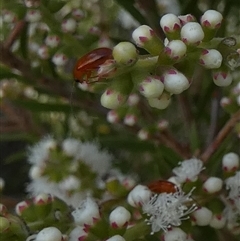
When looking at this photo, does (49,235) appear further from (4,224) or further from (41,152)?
(41,152)

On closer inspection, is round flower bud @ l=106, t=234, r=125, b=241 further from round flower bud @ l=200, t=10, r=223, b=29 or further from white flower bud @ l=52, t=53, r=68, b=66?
white flower bud @ l=52, t=53, r=68, b=66

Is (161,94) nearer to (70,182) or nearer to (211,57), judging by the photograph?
(211,57)

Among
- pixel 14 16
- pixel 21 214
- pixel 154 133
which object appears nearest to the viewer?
pixel 21 214

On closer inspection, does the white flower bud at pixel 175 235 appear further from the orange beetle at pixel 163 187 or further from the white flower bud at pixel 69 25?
the white flower bud at pixel 69 25

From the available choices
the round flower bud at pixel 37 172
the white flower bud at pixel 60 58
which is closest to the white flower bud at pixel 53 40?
the white flower bud at pixel 60 58

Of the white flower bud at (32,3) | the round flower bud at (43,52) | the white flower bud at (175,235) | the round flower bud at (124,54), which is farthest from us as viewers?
the round flower bud at (43,52)

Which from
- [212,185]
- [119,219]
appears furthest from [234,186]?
[119,219]

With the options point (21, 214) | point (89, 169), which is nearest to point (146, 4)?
point (89, 169)

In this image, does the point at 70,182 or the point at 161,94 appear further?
the point at 70,182
